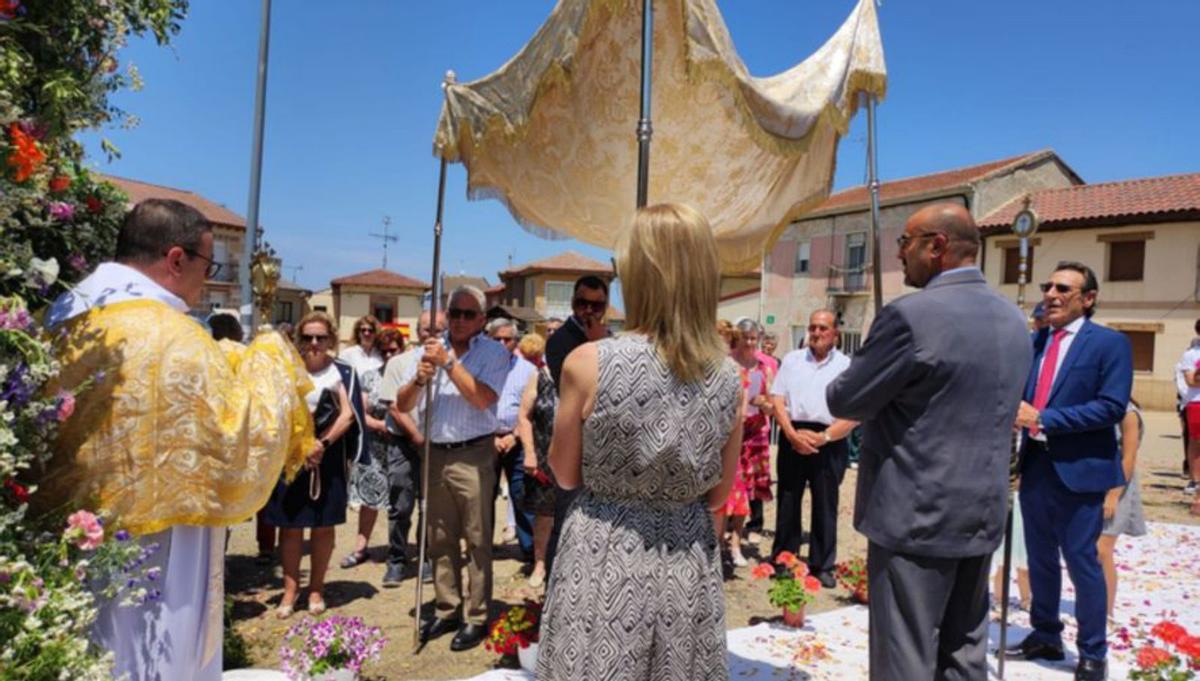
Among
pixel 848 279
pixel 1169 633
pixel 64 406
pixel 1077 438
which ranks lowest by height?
pixel 1169 633

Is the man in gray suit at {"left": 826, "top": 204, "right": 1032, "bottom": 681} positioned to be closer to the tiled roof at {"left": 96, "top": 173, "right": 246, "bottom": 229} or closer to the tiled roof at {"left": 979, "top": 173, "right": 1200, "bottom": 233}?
the tiled roof at {"left": 979, "top": 173, "right": 1200, "bottom": 233}

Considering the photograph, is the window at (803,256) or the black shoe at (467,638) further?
the window at (803,256)

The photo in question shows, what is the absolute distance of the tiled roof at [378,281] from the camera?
5316 cm

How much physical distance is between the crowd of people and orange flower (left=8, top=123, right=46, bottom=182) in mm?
449

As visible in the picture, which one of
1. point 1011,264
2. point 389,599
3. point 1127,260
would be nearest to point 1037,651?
point 389,599

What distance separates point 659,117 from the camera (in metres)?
4.49

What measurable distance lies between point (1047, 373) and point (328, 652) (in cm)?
367

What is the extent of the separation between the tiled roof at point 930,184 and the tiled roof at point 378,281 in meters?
31.8

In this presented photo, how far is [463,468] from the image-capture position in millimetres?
4148

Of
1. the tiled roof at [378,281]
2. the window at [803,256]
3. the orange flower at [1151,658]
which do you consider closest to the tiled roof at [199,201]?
the tiled roof at [378,281]

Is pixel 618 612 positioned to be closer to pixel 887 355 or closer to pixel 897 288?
pixel 887 355

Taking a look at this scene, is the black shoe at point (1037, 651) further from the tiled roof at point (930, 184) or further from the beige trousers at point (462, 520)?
the tiled roof at point (930, 184)

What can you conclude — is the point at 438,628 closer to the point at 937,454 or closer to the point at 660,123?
the point at 937,454

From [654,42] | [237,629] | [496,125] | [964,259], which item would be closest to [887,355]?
[964,259]
